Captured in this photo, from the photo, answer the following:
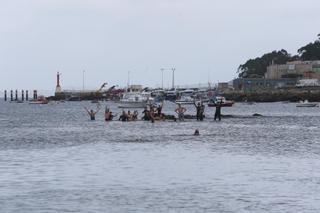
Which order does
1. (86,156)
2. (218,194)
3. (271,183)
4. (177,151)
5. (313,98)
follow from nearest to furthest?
(218,194), (271,183), (86,156), (177,151), (313,98)

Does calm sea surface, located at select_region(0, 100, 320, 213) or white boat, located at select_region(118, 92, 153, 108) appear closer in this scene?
calm sea surface, located at select_region(0, 100, 320, 213)

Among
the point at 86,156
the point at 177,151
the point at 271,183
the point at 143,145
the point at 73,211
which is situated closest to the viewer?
the point at 73,211

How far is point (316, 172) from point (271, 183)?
4.43 m

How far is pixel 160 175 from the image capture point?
34531 mm

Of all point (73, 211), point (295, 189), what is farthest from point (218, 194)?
point (73, 211)

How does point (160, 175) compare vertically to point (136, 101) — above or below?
below

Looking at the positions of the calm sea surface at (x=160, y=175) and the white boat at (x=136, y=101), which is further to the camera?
the white boat at (x=136, y=101)

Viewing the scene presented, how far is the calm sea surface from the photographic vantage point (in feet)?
88.2

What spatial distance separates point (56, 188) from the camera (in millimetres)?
30328

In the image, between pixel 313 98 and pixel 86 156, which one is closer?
pixel 86 156

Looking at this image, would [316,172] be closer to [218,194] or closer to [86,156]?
[218,194]

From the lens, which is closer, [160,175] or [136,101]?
[160,175]

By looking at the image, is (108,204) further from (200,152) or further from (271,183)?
(200,152)

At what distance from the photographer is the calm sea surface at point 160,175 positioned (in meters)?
26.9
